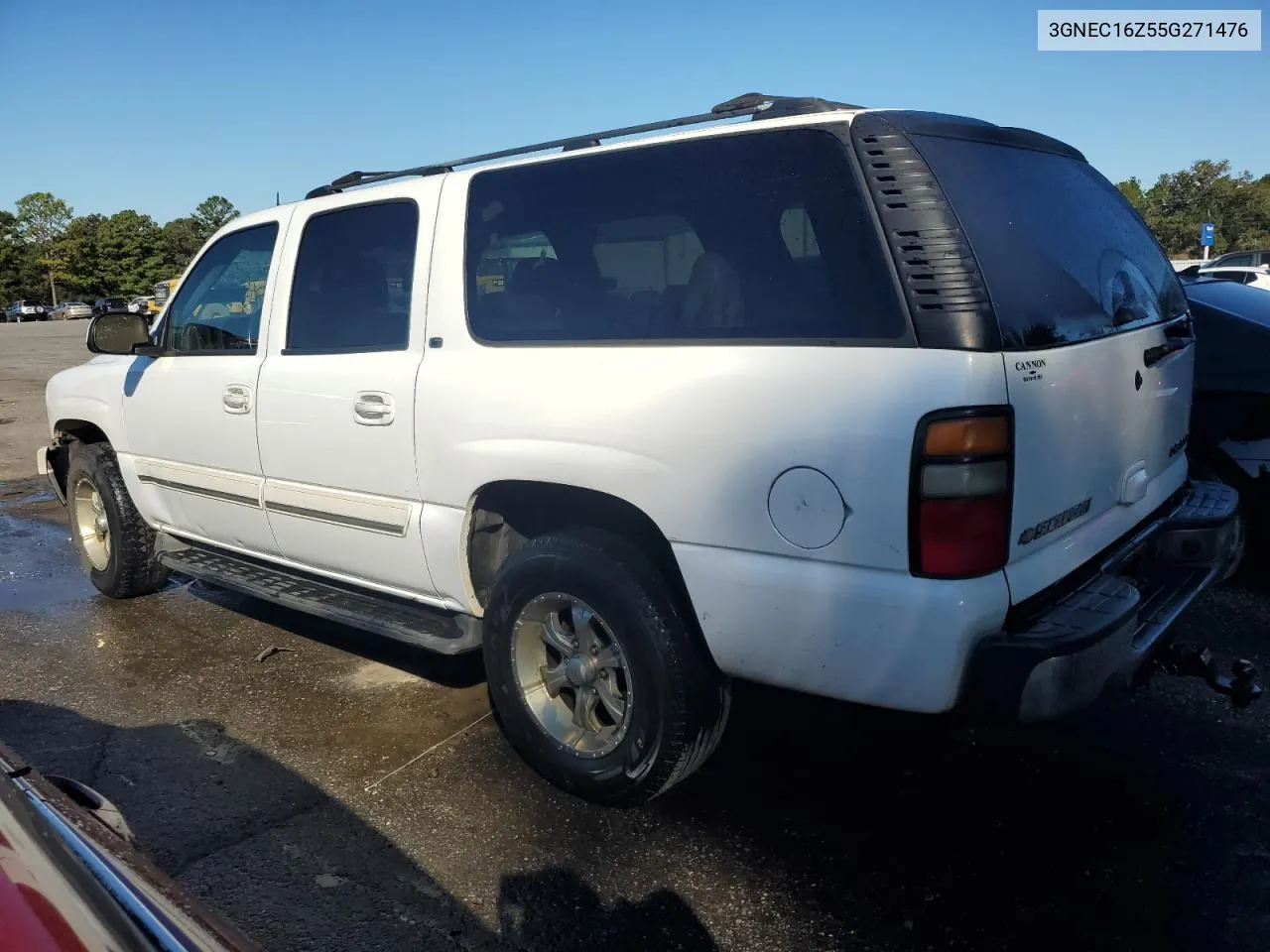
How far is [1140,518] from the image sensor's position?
123 inches

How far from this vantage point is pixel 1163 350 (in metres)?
3.13

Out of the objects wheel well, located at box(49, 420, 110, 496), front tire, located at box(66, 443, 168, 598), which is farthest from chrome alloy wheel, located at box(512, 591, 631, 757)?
wheel well, located at box(49, 420, 110, 496)

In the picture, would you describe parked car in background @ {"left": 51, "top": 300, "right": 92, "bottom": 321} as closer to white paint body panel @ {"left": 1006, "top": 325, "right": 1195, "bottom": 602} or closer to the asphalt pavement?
the asphalt pavement

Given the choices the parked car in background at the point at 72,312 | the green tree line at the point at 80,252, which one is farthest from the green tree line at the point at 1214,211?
the parked car in background at the point at 72,312

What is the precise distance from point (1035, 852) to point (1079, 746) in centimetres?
75

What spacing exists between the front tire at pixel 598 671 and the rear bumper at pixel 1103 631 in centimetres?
82

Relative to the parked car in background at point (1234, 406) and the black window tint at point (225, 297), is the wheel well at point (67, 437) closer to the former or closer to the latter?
the black window tint at point (225, 297)

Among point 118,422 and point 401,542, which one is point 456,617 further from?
point 118,422

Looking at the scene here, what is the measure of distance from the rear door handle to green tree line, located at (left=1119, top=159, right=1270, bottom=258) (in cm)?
4798

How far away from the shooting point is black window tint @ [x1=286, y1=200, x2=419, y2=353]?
3621mm

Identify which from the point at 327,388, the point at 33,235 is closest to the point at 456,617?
the point at 327,388

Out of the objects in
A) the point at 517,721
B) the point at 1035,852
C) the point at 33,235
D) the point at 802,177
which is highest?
the point at 33,235

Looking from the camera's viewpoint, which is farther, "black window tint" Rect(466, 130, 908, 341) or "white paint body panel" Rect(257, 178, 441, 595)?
"white paint body panel" Rect(257, 178, 441, 595)

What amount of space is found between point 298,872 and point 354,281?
2.14 metres
